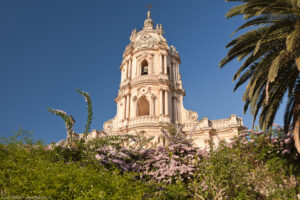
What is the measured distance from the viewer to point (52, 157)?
1250 cm

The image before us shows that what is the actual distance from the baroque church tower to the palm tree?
43.9 ft

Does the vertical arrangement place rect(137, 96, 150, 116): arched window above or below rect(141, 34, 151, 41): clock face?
below

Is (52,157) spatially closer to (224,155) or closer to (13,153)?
(13,153)

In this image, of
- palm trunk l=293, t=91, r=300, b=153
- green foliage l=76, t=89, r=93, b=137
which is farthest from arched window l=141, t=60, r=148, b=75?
palm trunk l=293, t=91, r=300, b=153

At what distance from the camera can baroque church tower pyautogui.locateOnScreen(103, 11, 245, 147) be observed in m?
26.3

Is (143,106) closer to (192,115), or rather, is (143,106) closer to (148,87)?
(148,87)

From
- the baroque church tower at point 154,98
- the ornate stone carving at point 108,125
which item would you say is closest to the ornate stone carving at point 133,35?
the baroque church tower at point 154,98


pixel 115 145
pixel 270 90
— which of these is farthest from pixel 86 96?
pixel 270 90

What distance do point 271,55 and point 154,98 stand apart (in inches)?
719

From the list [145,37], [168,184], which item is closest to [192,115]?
[145,37]

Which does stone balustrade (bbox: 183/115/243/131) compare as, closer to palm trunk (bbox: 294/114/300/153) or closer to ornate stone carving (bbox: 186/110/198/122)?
ornate stone carving (bbox: 186/110/198/122)

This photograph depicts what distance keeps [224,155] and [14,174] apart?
8.86 meters

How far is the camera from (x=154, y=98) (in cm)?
2864

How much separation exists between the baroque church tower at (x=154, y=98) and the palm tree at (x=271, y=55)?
13374 mm
